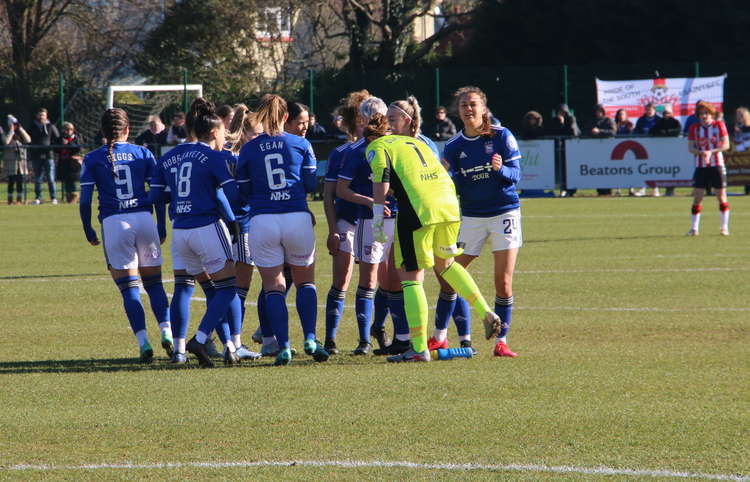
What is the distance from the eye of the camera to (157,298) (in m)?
9.49

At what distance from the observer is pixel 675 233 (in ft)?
64.8

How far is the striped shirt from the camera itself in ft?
62.1

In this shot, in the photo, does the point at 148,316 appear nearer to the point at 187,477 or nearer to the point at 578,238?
the point at 187,477

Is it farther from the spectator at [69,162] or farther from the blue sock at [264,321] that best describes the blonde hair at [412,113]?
the spectator at [69,162]

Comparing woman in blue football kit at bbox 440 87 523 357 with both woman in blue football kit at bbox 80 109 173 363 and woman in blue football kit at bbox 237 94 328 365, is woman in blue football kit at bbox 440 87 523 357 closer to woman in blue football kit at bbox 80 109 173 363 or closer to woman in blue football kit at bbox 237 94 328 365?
woman in blue football kit at bbox 237 94 328 365

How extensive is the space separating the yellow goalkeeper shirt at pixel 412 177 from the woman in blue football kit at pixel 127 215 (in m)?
1.86

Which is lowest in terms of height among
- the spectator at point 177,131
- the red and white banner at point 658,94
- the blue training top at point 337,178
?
the blue training top at point 337,178

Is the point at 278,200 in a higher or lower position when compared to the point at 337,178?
lower

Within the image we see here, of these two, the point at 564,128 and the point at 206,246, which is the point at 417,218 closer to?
the point at 206,246

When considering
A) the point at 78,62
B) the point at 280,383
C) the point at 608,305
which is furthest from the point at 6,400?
the point at 78,62

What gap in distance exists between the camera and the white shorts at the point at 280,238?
28.9 ft

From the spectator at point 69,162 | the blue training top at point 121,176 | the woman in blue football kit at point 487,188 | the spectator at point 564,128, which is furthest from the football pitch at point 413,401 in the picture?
the spectator at point 69,162

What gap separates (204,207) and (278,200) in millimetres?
552

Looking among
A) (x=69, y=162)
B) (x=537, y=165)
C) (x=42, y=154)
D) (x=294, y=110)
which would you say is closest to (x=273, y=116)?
(x=294, y=110)
